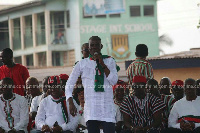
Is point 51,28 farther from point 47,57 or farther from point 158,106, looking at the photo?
→ point 158,106

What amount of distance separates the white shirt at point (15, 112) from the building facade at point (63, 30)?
113 ft

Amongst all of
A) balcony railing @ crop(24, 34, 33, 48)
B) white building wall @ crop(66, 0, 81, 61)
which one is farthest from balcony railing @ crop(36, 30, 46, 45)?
white building wall @ crop(66, 0, 81, 61)

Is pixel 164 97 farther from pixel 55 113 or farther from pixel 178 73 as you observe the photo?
pixel 178 73

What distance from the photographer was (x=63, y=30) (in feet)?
151

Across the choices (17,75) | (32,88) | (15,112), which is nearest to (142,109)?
(15,112)

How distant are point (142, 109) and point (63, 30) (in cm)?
3745

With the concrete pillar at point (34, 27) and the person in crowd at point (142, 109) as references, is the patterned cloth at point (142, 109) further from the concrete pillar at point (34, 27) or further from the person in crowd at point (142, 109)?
the concrete pillar at point (34, 27)

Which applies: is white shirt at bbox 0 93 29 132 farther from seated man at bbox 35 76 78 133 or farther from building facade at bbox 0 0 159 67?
building facade at bbox 0 0 159 67

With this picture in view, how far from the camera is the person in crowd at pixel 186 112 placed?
903cm

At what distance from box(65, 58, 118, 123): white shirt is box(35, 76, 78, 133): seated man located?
1.65m

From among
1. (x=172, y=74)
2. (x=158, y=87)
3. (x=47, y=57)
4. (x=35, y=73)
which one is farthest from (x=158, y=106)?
(x=47, y=57)

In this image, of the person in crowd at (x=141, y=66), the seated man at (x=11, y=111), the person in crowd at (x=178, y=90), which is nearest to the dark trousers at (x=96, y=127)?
the seated man at (x=11, y=111)

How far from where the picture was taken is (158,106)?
8844 millimetres

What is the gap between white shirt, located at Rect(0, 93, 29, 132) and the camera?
30.7 ft
